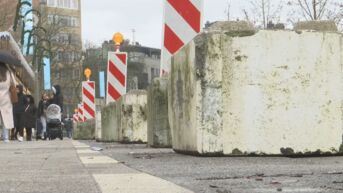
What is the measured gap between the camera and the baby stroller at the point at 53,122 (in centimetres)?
2781

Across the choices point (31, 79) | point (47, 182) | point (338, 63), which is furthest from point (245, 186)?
point (31, 79)

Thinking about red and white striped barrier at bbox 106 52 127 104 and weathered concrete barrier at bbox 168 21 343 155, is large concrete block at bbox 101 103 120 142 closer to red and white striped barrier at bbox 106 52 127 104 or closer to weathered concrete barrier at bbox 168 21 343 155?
red and white striped barrier at bbox 106 52 127 104

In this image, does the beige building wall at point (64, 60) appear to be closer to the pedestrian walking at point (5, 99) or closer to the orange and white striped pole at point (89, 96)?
the orange and white striped pole at point (89, 96)

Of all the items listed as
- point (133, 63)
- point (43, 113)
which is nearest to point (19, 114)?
point (43, 113)

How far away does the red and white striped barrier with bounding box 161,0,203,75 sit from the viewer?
9664 mm

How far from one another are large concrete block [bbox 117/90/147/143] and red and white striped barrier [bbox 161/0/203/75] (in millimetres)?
4561

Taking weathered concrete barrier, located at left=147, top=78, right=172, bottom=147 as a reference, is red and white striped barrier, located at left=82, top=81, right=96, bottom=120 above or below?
above

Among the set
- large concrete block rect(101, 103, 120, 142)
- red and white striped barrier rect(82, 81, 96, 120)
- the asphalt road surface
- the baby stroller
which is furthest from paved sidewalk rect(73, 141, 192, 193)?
red and white striped barrier rect(82, 81, 96, 120)

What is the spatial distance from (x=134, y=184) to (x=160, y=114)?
5.12 metres

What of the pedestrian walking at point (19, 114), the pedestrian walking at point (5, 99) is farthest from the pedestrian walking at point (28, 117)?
the pedestrian walking at point (5, 99)

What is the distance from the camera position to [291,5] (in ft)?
89.2

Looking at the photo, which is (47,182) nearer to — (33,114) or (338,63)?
(338,63)

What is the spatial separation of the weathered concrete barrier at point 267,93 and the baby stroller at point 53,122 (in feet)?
69.4

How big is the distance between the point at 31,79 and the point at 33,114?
611 inches
